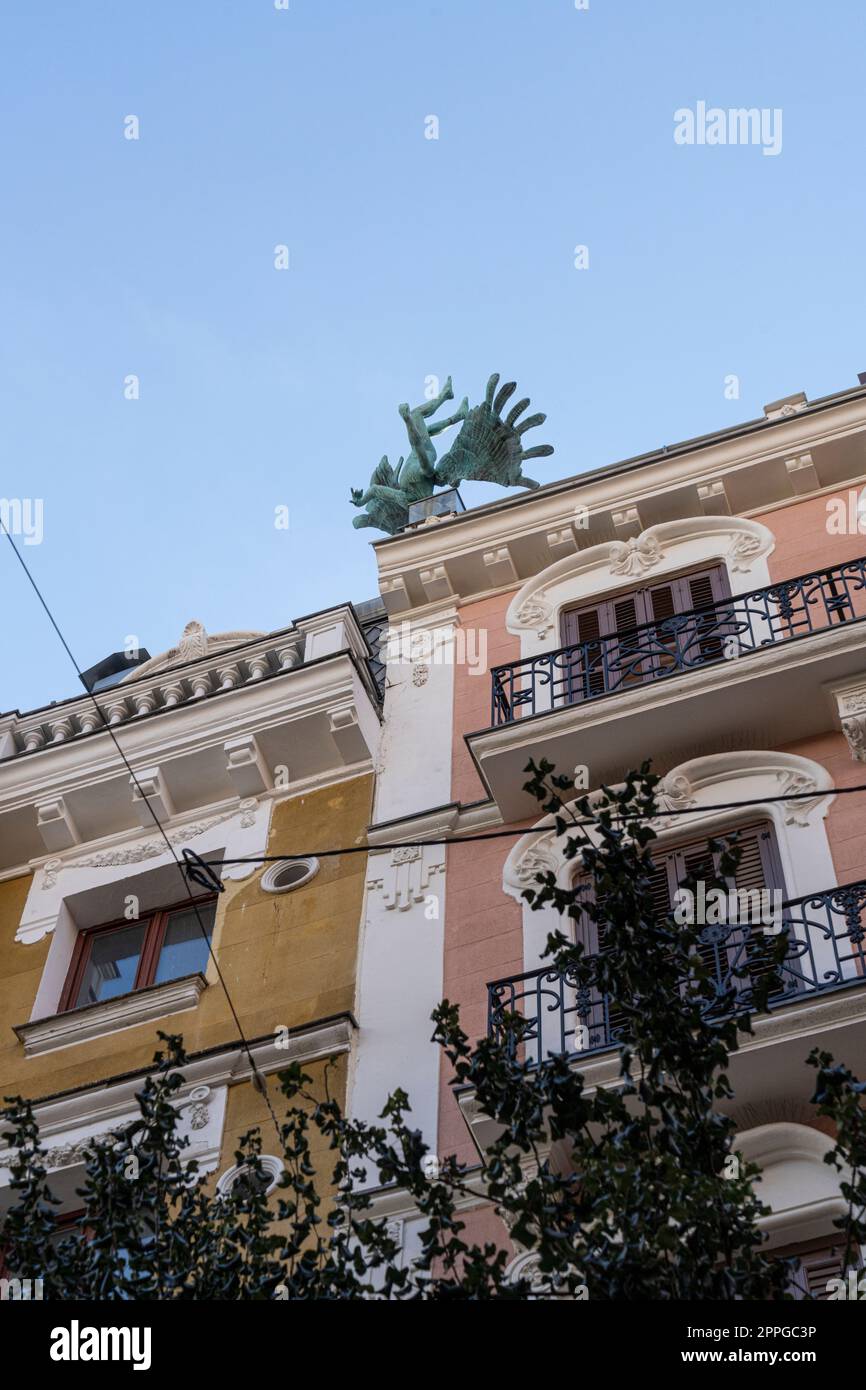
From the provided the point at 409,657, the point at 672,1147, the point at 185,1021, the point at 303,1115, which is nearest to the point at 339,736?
the point at 409,657

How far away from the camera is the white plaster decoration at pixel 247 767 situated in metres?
16.3

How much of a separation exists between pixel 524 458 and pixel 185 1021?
8.81 m

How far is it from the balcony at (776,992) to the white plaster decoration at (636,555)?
517 centimetres

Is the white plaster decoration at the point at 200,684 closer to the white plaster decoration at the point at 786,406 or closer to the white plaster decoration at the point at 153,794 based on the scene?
the white plaster decoration at the point at 153,794

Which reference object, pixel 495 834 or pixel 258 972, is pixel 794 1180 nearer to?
pixel 495 834

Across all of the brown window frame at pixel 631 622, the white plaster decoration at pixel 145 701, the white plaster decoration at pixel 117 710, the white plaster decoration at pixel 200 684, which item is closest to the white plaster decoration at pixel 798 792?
the brown window frame at pixel 631 622

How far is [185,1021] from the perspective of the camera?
14055mm

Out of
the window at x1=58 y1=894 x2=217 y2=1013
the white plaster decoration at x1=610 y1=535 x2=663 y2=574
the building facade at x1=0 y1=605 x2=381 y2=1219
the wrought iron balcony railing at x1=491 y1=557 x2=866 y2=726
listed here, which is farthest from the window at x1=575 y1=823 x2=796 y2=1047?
the white plaster decoration at x1=610 y1=535 x2=663 y2=574

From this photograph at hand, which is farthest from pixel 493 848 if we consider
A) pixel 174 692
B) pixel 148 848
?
pixel 174 692

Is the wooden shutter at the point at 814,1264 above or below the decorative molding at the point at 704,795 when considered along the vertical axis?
below

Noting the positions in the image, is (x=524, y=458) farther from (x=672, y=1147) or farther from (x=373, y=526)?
(x=672, y=1147)

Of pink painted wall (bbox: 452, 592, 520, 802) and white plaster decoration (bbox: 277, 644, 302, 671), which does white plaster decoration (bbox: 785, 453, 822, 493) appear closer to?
pink painted wall (bbox: 452, 592, 520, 802)

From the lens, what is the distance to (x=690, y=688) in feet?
46.2

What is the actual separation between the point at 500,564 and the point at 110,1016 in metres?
5.78
